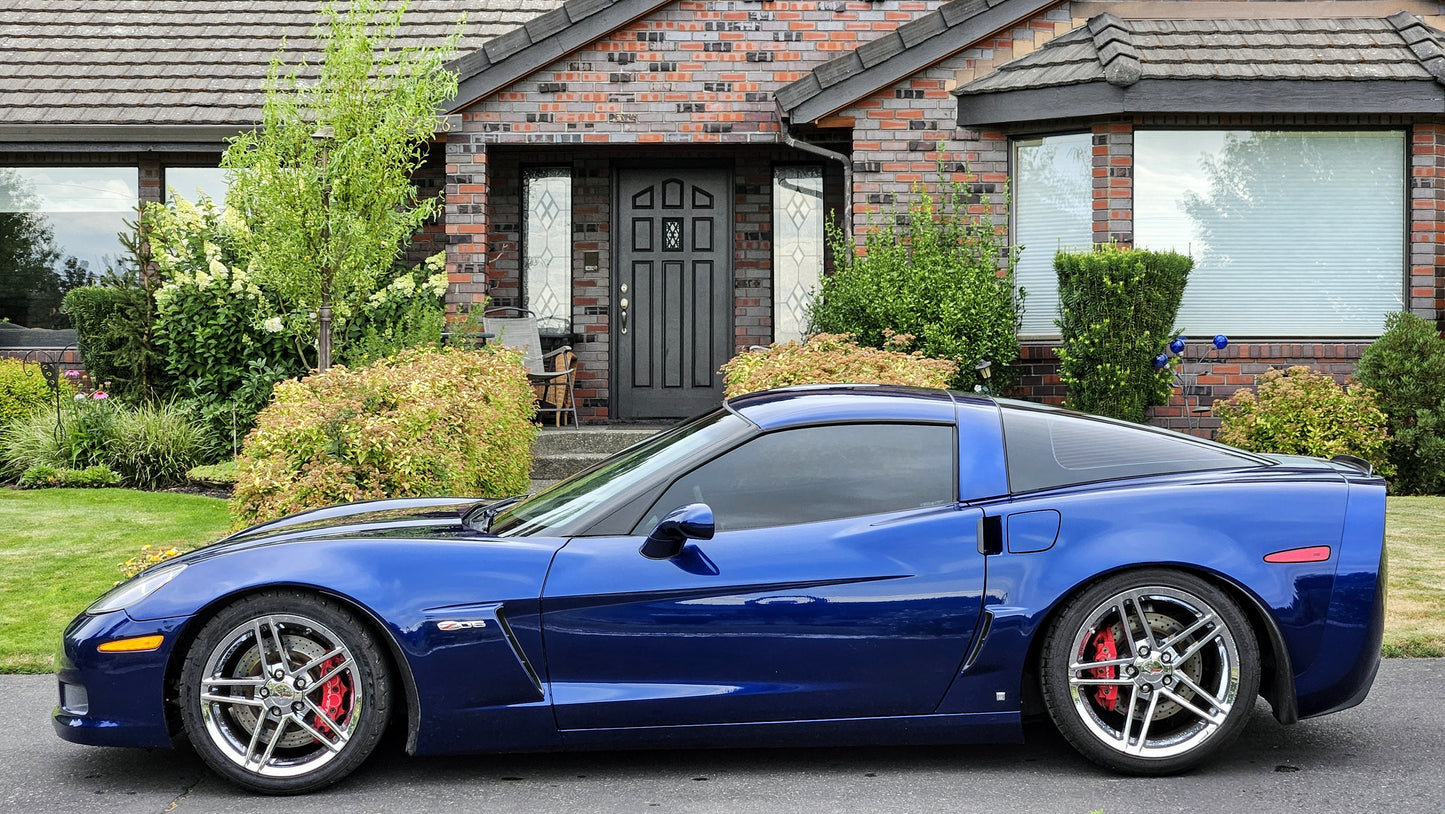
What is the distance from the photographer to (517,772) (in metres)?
4.32

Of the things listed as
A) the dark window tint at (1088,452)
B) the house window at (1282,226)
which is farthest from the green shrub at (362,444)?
the house window at (1282,226)

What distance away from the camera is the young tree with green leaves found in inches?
→ 352

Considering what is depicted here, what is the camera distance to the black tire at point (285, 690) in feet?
13.3

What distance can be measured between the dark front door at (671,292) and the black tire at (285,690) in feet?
29.2

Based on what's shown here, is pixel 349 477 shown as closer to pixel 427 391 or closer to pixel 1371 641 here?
pixel 427 391

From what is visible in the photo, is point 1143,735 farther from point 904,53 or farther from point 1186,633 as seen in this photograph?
point 904,53

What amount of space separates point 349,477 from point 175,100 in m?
7.29

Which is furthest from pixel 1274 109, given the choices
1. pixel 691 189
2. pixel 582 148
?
pixel 582 148

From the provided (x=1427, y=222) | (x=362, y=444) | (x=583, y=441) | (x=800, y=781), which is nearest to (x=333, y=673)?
(x=800, y=781)

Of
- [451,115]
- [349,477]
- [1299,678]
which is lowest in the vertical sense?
[1299,678]

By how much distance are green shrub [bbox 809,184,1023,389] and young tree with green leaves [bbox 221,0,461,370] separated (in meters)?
3.36

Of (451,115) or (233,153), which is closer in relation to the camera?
(233,153)

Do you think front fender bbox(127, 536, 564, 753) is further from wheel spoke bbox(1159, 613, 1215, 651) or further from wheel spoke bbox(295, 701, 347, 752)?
wheel spoke bbox(1159, 613, 1215, 651)

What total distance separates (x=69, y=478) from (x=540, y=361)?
394 centimetres
